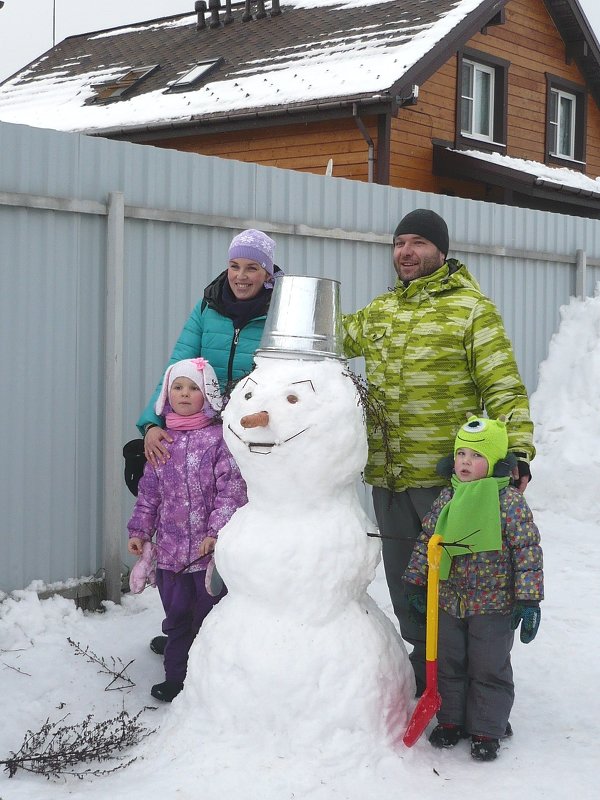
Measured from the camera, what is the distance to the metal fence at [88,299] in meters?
4.99

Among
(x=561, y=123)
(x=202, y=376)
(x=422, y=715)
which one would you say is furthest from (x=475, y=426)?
(x=561, y=123)

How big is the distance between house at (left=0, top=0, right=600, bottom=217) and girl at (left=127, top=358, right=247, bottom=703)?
8779 mm

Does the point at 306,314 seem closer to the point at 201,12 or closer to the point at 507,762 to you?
the point at 507,762

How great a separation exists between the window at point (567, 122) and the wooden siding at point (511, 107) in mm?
214

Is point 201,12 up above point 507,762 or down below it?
above

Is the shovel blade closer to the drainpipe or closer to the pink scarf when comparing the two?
the pink scarf

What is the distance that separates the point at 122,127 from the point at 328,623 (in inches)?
469

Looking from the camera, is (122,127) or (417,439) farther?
(122,127)

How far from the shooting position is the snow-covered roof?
42.5ft

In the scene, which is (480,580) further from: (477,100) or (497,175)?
(477,100)

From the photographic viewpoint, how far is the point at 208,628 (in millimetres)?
3639

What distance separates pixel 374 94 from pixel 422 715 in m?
9.78

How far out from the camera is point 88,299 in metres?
5.28

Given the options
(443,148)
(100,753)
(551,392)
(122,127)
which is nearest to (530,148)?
(443,148)
